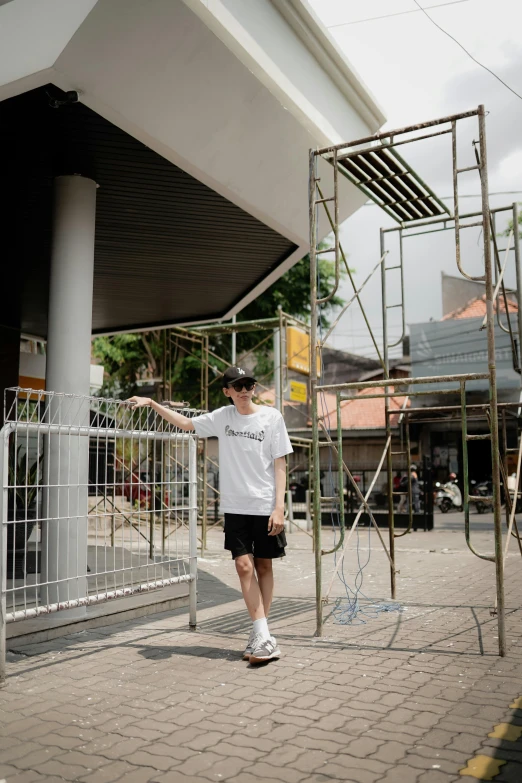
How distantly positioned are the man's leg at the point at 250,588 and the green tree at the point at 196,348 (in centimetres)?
1540

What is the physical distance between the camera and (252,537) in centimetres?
477

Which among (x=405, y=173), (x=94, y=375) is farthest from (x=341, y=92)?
(x=94, y=375)

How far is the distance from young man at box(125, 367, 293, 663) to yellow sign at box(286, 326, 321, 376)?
1186 centimetres

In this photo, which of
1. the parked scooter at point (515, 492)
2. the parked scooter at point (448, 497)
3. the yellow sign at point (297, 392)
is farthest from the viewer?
the parked scooter at point (448, 497)

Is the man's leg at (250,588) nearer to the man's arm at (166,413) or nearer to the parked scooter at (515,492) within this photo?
the man's arm at (166,413)

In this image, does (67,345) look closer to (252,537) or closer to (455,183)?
(252,537)

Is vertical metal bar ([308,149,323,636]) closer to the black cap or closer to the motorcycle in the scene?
the black cap

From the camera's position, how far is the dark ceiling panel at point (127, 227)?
5840 millimetres

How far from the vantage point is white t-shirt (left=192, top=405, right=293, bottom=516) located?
474cm

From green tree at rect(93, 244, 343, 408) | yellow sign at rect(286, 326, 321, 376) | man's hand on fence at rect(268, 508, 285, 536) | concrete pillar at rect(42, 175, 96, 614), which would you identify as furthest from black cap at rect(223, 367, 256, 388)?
green tree at rect(93, 244, 343, 408)

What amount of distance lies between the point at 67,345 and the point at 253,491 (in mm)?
2415

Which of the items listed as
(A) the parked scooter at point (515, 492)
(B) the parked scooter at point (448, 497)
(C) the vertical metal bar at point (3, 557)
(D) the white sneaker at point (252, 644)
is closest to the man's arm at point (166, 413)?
(C) the vertical metal bar at point (3, 557)

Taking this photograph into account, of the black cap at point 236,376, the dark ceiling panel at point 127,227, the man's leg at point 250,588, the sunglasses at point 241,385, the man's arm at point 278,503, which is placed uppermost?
the dark ceiling panel at point 127,227

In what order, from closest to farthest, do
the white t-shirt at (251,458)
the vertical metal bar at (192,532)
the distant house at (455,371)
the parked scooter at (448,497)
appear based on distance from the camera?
the white t-shirt at (251,458) → the vertical metal bar at (192,532) → the parked scooter at (448,497) → the distant house at (455,371)
